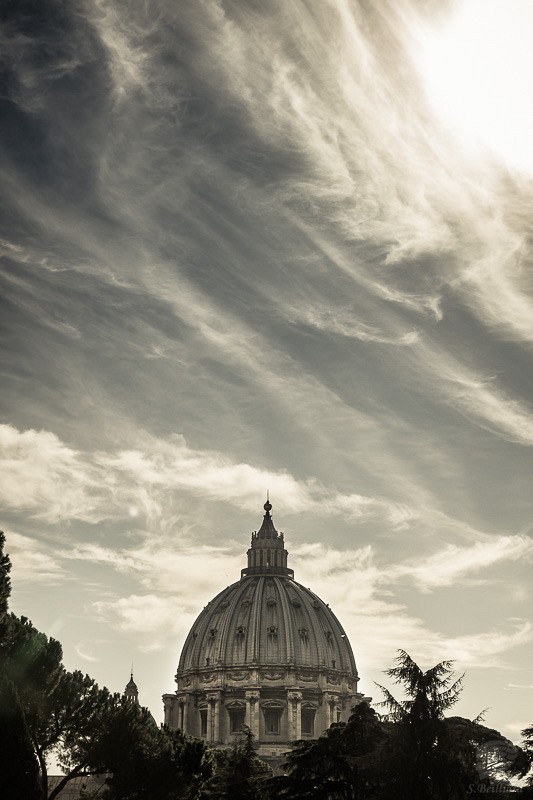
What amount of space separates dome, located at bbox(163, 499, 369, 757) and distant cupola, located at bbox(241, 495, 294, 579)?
4.08m

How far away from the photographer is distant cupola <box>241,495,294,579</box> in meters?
154

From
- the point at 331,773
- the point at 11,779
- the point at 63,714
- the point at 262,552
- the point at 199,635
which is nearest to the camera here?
the point at 11,779

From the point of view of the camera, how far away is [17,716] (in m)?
34.1

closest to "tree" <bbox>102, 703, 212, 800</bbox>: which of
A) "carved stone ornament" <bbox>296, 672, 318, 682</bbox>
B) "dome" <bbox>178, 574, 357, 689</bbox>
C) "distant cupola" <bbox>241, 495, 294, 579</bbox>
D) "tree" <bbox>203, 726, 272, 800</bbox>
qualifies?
"tree" <bbox>203, 726, 272, 800</bbox>

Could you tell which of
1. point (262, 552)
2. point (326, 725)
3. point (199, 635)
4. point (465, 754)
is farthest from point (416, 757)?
point (262, 552)

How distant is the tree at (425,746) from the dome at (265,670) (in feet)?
286

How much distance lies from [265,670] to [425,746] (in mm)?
96008

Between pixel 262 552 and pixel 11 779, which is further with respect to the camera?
pixel 262 552

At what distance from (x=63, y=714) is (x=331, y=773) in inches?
656

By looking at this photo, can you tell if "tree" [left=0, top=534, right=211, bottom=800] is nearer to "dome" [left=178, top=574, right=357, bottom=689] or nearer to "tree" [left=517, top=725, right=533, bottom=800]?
"tree" [left=517, top=725, right=533, bottom=800]

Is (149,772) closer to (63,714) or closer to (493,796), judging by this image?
(63,714)

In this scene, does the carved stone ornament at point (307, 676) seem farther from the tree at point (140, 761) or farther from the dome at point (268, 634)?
the tree at point (140, 761)

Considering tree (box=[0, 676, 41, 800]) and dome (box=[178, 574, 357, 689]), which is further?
dome (box=[178, 574, 357, 689])

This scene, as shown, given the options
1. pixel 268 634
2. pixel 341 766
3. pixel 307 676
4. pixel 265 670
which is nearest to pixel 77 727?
pixel 341 766
